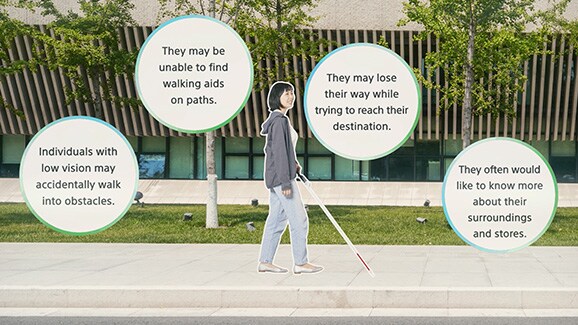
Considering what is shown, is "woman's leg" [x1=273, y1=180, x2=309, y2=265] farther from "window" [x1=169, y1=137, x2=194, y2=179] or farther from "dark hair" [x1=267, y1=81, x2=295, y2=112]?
"window" [x1=169, y1=137, x2=194, y2=179]

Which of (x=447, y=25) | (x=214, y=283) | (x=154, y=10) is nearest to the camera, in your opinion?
(x=214, y=283)

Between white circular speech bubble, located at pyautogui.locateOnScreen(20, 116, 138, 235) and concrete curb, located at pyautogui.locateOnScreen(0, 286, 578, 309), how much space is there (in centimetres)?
96

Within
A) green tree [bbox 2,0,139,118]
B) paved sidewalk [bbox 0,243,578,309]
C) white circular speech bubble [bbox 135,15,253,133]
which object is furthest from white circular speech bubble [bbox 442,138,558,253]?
green tree [bbox 2,0,139,118]

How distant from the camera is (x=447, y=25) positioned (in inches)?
877

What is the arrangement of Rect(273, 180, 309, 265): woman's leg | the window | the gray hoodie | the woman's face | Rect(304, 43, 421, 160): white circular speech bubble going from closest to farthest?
1. the gray hoodie
2. the woman's face
3. Rect(273, 180, 309, 265): woman's leg
4. Rect(304, 43, 421, 160): white circular speech bubble
5. the window

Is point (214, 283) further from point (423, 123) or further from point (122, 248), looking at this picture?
point (423, 123)

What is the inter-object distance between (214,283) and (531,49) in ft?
50.6

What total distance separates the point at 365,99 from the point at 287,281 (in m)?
2.19

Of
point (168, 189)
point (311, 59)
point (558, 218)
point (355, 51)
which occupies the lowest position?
point (168, 189)

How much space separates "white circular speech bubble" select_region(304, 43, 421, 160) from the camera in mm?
9930

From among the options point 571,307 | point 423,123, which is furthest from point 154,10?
point 571,307

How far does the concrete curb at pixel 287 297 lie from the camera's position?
970 cm

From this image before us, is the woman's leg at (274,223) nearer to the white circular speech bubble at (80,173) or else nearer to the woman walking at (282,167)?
the woman walking at (282,167)

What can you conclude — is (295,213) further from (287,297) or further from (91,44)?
(91,44)
